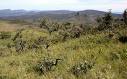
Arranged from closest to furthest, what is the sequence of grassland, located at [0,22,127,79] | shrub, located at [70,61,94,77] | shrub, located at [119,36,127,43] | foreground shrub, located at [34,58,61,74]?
1. grassland, located at [0,22,127,79]
2. shrub, located at [70,61,94,77]
3. foreground shrub, located at [34,58,61,74]
4. shrub, located at [119,36,127,43]

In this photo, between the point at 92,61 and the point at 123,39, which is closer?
the point at 92,61

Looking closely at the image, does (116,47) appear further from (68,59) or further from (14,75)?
(14,75)

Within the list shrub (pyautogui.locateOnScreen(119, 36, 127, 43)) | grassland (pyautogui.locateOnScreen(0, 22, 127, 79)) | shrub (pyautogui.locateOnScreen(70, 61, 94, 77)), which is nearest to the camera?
grassland (pyautogui.locateOnScreen(0, 22, 127, 79))

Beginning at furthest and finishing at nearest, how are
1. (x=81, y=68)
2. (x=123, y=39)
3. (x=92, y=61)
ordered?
(x=123, y=39), (x=92, y=61), (x=81, y=68)

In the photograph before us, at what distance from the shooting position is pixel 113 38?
10445 millimetres

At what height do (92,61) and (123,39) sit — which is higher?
(123,39)

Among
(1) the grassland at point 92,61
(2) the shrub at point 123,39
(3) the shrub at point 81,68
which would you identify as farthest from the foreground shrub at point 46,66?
(2) the shrub at point 123,39

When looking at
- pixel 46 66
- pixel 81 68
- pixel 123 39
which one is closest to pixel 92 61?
pixel 81 68

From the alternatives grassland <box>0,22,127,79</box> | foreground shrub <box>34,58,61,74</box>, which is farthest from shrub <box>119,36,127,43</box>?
foreground shrub <box>34,58,61,74</box>

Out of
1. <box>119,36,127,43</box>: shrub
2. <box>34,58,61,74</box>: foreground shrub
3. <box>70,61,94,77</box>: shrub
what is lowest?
<box>34,58,61,74</box>: foreground shrub

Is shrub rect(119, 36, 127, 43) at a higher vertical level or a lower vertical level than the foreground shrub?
higher

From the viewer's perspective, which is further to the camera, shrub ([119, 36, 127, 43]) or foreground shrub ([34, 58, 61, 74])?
shrub ([119, 36, 127, 43])

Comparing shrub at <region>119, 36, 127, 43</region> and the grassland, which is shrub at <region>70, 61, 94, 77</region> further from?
shrub at <region>119, 36, 127, 43</region>

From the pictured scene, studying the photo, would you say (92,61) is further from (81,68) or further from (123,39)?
(123,39)
